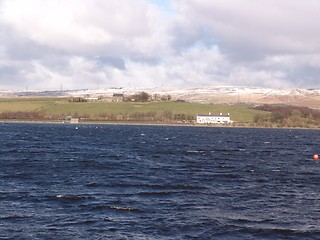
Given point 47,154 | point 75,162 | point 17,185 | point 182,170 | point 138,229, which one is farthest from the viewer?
point 47,154

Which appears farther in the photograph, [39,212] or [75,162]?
[75,162]

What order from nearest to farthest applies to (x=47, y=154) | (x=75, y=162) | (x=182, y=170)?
(x=182, y=170) → (x=75, y=162) → (x=47, y=154)

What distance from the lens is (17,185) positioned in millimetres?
53625

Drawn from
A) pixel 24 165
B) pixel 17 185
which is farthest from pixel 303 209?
pixel 24 165

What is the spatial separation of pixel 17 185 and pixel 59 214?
50.1 ft

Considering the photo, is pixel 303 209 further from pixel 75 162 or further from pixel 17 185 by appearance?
pixel 75 162

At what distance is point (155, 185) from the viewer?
56156mm

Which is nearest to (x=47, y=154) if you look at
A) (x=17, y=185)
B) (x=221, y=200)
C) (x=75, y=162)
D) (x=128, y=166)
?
(x=75, y=162)

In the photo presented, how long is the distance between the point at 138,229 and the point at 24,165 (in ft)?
132

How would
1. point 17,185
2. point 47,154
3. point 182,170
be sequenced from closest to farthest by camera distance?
1. point 17,185
2. point 182,170
3. point 47,154

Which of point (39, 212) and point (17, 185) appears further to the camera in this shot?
point (17, 185)

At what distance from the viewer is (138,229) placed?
36.1 metres

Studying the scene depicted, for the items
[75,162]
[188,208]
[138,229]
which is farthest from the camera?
[75,162]

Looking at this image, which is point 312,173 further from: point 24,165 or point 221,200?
point 24,165
